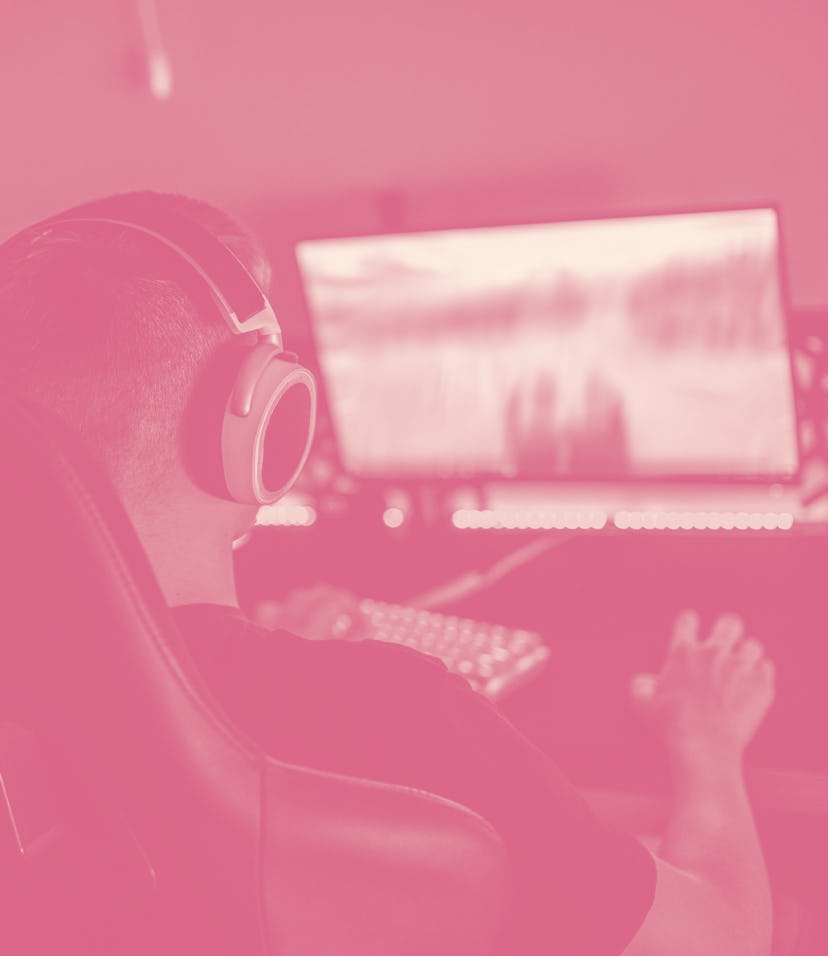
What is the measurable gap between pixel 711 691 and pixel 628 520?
0.53 metres

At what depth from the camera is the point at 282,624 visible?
1.33 metres

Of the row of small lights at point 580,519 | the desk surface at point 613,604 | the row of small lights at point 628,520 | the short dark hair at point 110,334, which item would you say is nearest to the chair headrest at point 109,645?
the short dark hair at point 110,334

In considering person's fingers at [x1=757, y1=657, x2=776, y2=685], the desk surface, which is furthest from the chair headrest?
person's fingers at [x1=757, y1=657, x2=776, y2=685]

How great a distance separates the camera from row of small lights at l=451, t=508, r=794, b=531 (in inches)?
60.6

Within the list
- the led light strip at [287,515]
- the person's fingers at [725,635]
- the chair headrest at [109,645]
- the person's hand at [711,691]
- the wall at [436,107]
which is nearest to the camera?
the chair headrest at [109,645]

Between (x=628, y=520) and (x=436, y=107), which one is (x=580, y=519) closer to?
(x=628, y=520)

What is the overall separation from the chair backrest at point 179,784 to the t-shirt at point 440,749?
28 mm

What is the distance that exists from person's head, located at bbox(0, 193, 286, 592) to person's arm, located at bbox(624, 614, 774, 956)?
0.44m

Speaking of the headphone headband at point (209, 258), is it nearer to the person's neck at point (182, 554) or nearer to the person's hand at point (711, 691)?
the person's neck at point (182, 554)

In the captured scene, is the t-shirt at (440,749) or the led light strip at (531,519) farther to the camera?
the led light strip at (531,519)

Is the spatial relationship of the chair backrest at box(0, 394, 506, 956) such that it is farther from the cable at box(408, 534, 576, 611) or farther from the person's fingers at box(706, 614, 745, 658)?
the cable at box(408, 534, 576, 611)

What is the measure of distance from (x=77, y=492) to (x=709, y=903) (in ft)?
1.79

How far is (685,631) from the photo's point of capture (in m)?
1.22

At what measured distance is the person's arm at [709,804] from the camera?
807 mm
